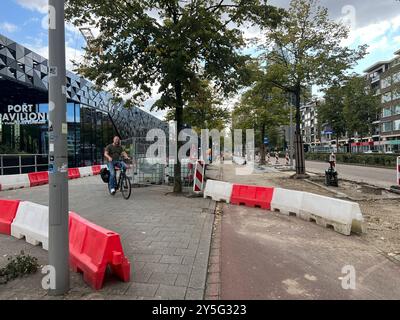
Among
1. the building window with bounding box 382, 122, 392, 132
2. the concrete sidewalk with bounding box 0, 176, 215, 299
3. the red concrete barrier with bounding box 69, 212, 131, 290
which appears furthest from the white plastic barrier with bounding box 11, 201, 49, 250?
the building window with bounding box 382, 122, 392, 132

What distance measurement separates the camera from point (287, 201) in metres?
8.18

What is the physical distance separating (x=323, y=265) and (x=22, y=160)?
54.8 feet

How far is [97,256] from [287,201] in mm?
5511

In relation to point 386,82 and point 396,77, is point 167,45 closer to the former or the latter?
point 396,77

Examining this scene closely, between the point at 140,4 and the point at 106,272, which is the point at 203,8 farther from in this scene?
the point at 106,272

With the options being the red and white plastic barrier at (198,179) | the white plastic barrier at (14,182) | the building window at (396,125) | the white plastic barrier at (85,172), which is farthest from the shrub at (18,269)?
the building window at (396,125)

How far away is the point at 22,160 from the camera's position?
1712cm

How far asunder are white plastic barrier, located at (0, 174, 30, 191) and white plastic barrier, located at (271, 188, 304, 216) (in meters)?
10.5

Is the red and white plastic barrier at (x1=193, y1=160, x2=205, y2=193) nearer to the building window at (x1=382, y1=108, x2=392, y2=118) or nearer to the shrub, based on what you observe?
the shrub

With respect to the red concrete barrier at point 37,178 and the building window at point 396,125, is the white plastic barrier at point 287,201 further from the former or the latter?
the building window at point 396,125

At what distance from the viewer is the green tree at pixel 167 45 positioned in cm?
977

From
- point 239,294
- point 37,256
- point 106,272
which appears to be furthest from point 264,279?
point 37,256

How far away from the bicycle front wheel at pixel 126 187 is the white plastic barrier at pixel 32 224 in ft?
13.8

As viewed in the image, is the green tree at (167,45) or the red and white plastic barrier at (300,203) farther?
the green tree at (167,45)
